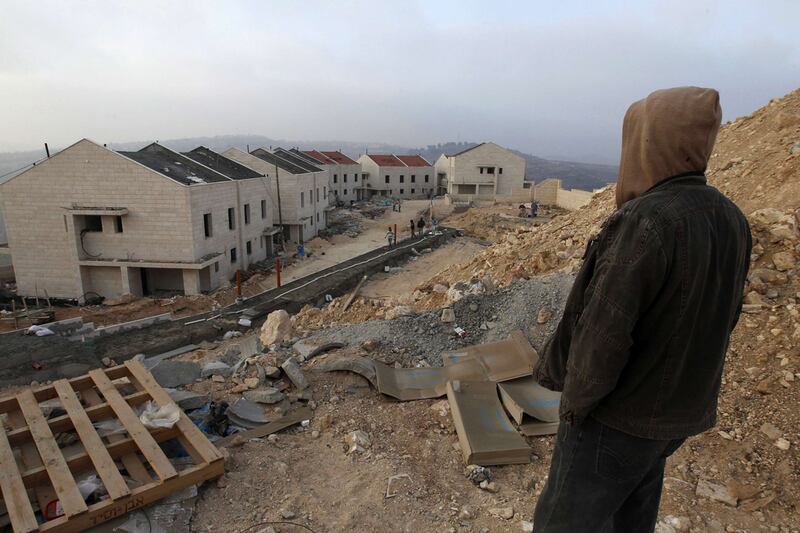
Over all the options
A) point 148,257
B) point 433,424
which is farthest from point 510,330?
point 148,257

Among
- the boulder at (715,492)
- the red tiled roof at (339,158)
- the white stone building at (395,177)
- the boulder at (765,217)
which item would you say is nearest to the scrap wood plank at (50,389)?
the boulder at (715,492)

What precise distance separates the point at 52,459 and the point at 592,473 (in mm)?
3873

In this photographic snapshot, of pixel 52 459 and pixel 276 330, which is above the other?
pixel 52 459

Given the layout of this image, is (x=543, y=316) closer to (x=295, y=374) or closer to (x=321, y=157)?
(x=295, y=374)

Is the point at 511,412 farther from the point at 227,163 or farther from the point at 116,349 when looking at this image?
the point at 227,163

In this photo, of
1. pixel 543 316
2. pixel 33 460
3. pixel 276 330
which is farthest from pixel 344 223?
pixel 33 460

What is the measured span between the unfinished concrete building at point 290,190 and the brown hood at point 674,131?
28.5 metres

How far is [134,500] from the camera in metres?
3.25

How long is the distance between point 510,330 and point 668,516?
3087 millimetres

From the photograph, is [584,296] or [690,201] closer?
[690,201]

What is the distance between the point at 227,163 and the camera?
27562 mm

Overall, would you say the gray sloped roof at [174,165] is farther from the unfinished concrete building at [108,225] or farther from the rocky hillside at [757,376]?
the rocky hillside at [757,376]

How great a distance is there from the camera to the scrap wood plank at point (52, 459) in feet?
10.3

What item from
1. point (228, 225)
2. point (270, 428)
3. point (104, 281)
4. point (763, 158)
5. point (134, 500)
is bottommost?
point (104, 281)
